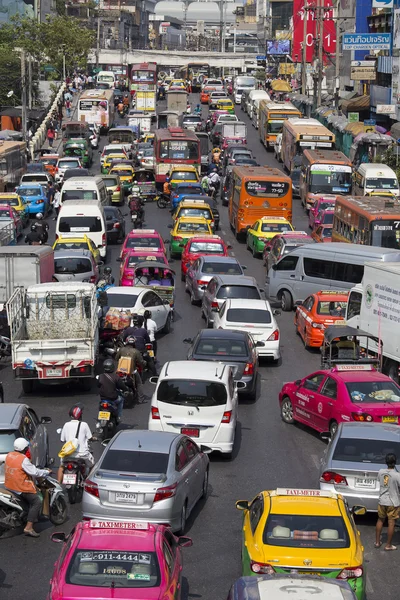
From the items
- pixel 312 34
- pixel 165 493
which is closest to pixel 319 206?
pixel 165 493

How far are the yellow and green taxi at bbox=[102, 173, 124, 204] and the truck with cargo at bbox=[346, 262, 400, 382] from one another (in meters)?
26.3

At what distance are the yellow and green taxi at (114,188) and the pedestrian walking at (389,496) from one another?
123 ft

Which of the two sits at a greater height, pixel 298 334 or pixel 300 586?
pixel 300 586

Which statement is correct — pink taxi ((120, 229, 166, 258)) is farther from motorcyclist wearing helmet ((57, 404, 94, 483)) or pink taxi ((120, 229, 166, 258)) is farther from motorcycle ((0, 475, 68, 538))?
motorcycle ((0, 475, 68, 538))

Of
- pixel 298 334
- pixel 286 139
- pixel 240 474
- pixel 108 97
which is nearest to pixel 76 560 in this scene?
pixel 240 474

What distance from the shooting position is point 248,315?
25.1 meters

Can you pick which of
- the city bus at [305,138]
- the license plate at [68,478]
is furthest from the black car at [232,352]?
the city bus at [305,138]

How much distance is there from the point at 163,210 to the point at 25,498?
37.7 m

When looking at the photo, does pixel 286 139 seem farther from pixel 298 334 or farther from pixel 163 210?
pixel 298 334

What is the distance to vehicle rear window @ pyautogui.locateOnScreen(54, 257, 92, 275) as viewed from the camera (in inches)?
1172

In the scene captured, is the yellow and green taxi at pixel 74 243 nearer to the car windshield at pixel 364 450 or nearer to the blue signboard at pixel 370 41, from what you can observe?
the car windshield at pixel 364 450

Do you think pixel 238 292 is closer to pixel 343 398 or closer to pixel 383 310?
pixel 383 310

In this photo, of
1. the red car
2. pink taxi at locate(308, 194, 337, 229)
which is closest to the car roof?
the red car

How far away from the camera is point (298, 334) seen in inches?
1137
